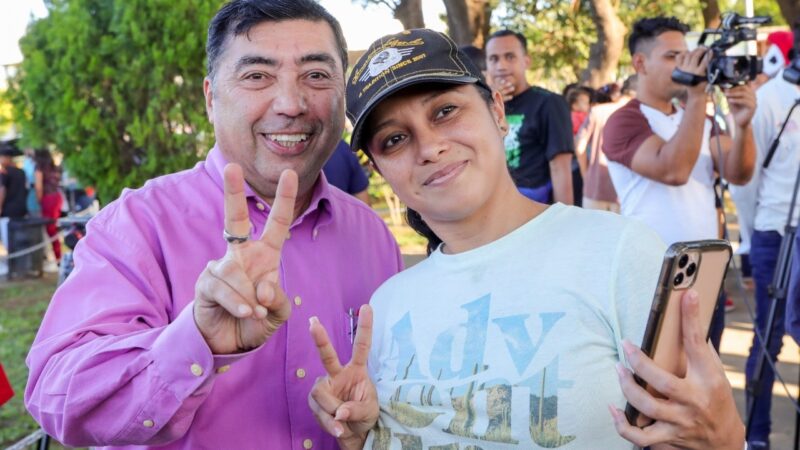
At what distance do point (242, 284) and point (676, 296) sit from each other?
2.50 feet

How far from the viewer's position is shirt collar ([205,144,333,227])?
2293mm

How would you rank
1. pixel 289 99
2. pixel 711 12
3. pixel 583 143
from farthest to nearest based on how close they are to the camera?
pixel 711 12 → pixel 583 143 → pixel 289 99

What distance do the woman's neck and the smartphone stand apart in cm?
58

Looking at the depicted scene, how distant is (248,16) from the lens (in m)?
2.23

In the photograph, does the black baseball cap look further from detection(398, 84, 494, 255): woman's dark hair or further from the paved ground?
the paved ground

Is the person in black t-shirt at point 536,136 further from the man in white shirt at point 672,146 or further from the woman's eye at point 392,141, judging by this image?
the woman's eye at point 392,141

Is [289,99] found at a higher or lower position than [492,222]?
higher

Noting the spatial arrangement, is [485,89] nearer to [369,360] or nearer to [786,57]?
[369,360]

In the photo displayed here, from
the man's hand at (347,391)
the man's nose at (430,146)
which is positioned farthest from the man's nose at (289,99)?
the man's hand at (347,391)

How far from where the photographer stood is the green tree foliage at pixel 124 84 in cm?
763

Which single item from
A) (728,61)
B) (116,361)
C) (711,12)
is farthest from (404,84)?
(711,12)

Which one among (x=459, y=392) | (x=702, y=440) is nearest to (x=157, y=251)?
(x=459, y=392)

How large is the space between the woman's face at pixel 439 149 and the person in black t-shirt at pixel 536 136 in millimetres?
3358

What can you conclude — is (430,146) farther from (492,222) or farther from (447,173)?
(492,222)
